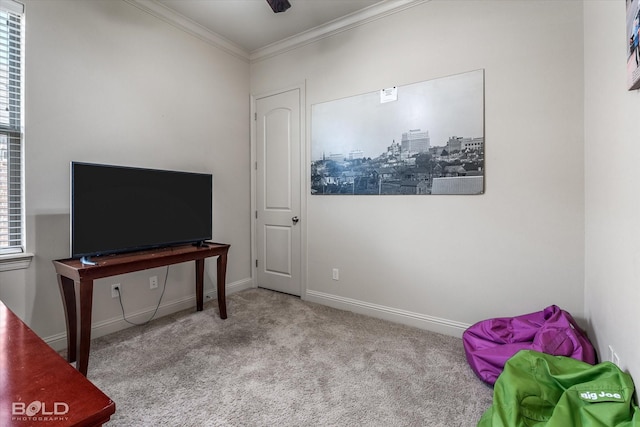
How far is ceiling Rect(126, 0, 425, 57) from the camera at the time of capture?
2.71 metres

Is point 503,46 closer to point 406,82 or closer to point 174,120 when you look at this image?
point 406,82

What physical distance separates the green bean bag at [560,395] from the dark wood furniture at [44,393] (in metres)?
1.48

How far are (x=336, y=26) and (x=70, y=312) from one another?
10.8 feet

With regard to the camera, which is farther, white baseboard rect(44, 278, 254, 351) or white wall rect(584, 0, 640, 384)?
white baseboard rect(44, 278, 254, 351)

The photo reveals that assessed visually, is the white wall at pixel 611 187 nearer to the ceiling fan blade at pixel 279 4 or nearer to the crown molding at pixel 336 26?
the crown molding at pixel 336 26

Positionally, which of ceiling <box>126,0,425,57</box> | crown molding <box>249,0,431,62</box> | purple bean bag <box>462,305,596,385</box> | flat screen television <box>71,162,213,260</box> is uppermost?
ceiling <box>126,0,425,57</box>

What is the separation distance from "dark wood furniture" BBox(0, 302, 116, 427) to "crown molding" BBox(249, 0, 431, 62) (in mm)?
3203

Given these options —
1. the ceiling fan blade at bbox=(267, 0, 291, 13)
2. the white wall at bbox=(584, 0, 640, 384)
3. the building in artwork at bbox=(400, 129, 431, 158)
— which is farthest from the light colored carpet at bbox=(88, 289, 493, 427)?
the ceiling fan blade at bbox=(267, 0, 291, 13)

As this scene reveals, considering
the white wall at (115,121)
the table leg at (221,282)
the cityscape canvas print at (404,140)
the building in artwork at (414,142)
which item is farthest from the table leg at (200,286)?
the building in artwork at (414,142)

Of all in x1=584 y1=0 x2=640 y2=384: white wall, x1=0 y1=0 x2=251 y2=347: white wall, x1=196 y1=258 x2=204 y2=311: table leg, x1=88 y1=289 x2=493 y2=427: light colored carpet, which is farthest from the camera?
x1=196 y1=258 x2=204 y2=311: table leg

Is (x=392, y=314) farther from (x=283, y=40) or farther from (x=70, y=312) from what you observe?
(x=283, y=40)

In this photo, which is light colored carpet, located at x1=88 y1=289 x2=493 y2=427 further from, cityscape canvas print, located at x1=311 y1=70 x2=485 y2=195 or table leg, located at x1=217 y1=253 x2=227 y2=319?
cityscape canvas print, located at x1=311 y1=70 x2=485 y2=195

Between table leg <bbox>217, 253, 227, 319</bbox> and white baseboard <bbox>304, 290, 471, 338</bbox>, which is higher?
table leg <bbox>217, 253, 227, 319</bbox>

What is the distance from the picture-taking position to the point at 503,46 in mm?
2217
